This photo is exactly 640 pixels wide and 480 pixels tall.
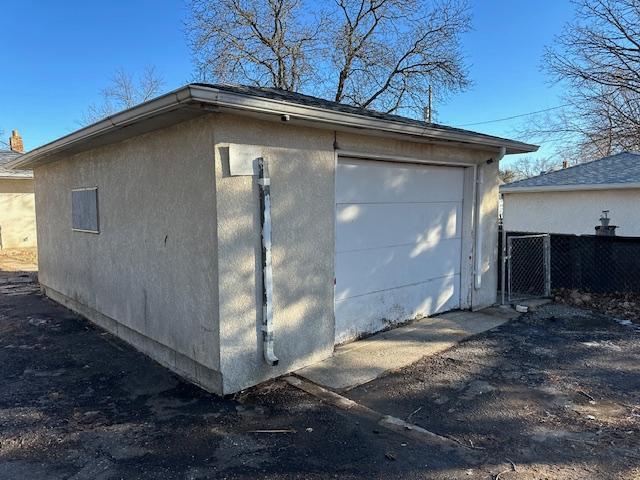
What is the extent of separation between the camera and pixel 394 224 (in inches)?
235

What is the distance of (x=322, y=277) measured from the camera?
15.7ft

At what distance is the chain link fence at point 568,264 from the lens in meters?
7.45

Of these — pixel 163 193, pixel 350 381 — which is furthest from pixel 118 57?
pixel 350 381

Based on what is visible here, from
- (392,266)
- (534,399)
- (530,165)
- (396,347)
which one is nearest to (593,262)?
(392,266)

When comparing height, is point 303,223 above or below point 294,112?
below

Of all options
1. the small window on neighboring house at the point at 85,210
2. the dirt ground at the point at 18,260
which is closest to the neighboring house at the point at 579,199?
the small window on neighboring house at the point at 85,210

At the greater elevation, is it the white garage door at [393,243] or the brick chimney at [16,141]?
the brick chimney at [16,141]

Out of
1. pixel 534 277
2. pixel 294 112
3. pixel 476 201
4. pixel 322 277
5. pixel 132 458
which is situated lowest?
pixel 132 458

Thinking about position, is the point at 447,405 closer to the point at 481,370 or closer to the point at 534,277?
the point at 481,370

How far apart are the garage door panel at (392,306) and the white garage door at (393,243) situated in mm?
12

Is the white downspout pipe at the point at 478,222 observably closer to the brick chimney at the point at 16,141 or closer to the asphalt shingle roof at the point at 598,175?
the asphalt shingle roof at the point at 598,175

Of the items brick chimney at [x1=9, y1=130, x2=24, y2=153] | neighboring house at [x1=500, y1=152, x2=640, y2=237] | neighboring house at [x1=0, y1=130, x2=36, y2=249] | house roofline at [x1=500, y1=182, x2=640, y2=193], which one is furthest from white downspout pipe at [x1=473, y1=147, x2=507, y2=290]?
brick chimney at [x1=9, y1=130, x2=24, y2=153]

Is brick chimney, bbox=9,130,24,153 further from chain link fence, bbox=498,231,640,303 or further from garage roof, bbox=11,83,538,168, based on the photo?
chain link fence, bbox=498,231,640,303

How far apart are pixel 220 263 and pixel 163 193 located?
4.18 ft
